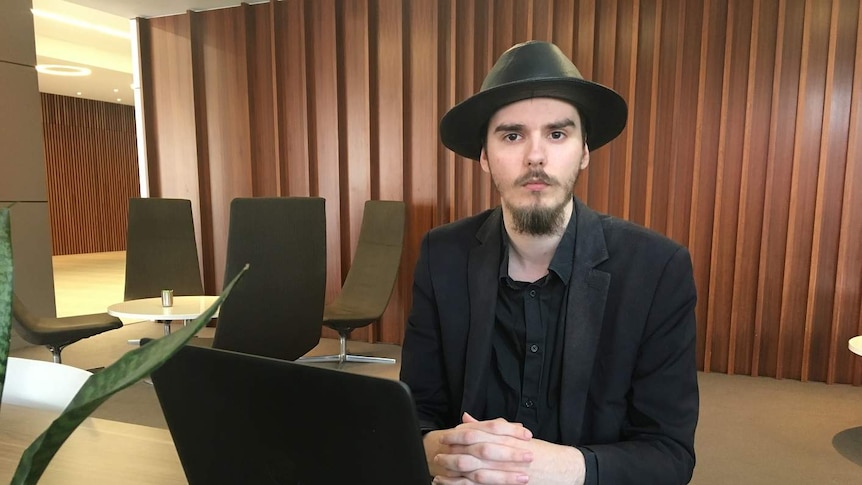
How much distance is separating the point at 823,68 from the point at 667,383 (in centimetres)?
360

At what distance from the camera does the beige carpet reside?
8.57ft

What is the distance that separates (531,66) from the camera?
1.26 meters

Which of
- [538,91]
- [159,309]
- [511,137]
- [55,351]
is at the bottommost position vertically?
[55,351]

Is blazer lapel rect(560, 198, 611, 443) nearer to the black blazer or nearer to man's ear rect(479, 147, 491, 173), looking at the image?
the black blazer

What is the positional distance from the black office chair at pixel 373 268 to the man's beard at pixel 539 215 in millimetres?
2971

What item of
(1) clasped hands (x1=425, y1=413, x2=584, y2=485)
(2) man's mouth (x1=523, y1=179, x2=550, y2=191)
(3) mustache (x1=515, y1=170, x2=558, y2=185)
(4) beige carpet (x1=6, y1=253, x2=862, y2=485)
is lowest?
(4) beige carpet (x1=6, y1=253, x2=862, y2=485)

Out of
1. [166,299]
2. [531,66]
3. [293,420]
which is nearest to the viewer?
[293,420]

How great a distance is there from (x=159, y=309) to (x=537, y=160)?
2.80 metres

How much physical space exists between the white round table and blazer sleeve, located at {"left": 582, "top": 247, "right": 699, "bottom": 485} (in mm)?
2349

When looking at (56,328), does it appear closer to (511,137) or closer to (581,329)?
(511,137)

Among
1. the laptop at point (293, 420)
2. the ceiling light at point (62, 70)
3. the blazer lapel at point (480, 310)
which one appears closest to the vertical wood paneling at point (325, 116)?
the blazer lapel at point (480, 310)

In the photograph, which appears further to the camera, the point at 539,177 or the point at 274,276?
the point at 274,276

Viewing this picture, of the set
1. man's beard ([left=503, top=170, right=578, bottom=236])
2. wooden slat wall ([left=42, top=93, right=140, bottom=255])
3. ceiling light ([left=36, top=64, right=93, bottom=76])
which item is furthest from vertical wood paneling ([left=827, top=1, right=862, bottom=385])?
wooden slat wall ([left=42, top=93, right=140, bottom=255])

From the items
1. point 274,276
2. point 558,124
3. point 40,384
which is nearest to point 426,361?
point 558,124
